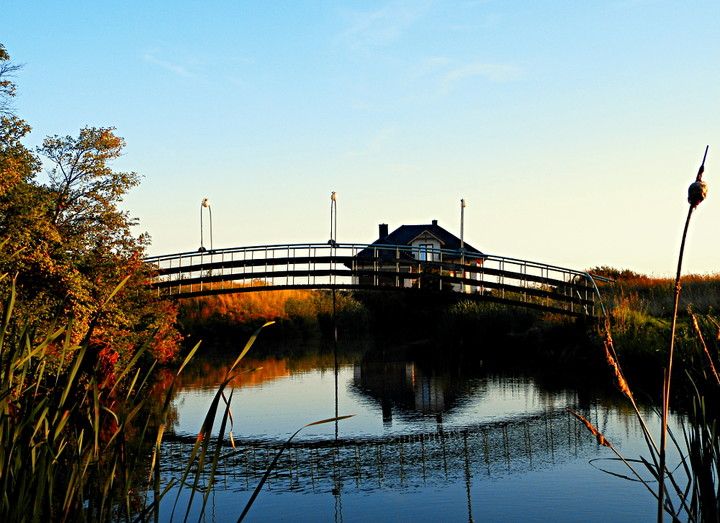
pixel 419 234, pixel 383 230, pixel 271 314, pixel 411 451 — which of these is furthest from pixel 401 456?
pixel 383 230

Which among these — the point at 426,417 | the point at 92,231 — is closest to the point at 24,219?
the point at 92,231

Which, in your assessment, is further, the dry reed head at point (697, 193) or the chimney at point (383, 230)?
the chimney at point (383, 230)

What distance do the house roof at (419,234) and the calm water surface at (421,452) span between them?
41403 mm

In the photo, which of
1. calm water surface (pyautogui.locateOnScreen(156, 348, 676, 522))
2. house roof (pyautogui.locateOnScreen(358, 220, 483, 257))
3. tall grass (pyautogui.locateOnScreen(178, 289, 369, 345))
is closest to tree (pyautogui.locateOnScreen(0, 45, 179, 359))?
calm water surface (pyautogui.locateOnScreen(156, 348, 676, 522))

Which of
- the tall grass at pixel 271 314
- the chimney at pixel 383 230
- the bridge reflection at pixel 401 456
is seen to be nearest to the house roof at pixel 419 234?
the chimney at pixel 383 230

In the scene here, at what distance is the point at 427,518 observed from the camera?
10102mm

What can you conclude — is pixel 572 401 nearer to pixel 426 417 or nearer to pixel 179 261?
pixel 426 417

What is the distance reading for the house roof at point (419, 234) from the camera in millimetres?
66887

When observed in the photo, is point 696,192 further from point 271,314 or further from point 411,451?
point 271,314

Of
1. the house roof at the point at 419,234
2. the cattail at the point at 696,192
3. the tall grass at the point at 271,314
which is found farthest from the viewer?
the house roof at the point at 419,234

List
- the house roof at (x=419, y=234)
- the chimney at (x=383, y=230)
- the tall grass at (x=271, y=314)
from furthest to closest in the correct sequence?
the chimney at (x=383, y=230) → the house roof at (x=419, y=234) → the tall grass at (x=271, y=314)

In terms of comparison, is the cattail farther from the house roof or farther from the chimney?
the chimney

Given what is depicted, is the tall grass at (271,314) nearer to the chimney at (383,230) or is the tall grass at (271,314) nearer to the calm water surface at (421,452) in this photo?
the chimney at (383,230)

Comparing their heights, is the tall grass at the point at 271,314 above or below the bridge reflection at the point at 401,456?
above
